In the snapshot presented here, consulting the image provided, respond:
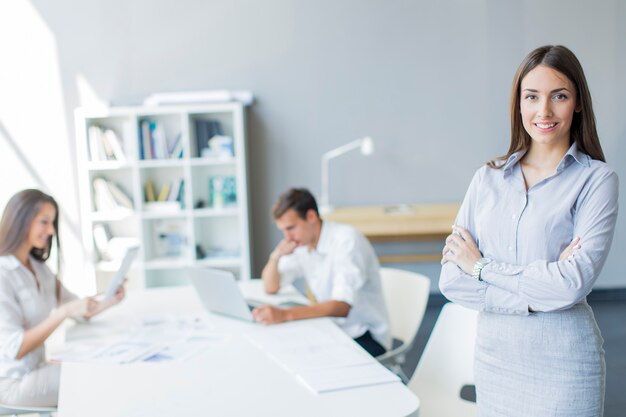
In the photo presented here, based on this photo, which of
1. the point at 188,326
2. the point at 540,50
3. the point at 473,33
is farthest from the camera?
the point at 473,33

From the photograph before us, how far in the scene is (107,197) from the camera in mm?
4926

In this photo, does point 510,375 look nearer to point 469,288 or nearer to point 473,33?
point 469,288

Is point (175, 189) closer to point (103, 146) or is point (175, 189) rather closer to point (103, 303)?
point (103, 146)

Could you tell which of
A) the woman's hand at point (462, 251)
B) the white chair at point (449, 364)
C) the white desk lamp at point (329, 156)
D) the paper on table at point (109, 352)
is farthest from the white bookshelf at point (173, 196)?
the woman's hand at point (462, 251)

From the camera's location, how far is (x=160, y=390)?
1776mm

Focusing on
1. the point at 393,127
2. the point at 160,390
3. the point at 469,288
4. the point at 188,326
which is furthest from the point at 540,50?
the point at 393,127

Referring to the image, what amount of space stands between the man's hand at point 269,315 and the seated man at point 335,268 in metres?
0.19

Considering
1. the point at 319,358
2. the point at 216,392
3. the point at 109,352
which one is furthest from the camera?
the point at 109,352

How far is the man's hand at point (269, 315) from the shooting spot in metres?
2.36

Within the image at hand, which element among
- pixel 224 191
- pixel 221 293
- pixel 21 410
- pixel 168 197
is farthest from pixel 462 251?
pixel 168 197

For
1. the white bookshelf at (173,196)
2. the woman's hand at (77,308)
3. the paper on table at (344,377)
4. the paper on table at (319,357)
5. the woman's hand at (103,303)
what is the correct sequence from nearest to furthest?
the paper on table at (344,377)
the paper on table at (319,357)
the woman's hand at (77,308)
the woman's hand at (103,303)
the white bookshelf at (173,196)

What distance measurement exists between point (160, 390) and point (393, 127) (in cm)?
372

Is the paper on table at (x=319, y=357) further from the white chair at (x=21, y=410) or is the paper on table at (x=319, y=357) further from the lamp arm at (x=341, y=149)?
the lamp arm at (x=341, y=149)

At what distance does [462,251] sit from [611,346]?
2976mm
